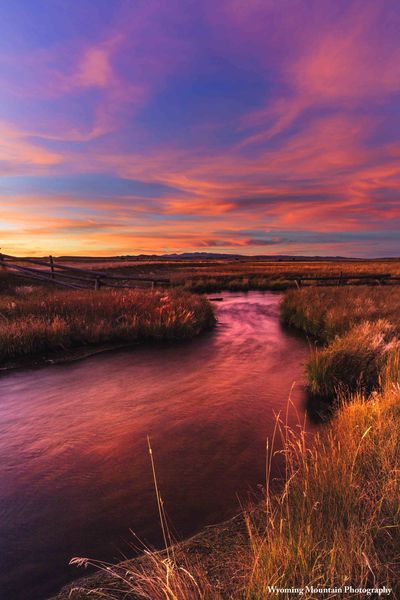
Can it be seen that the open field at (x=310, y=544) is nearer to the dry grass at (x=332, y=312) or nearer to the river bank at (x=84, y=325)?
the dry grass at (x=332, y=312)

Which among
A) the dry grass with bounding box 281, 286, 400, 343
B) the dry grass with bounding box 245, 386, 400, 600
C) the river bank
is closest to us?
the dry grass with bounding box 245, 386, 400, 600

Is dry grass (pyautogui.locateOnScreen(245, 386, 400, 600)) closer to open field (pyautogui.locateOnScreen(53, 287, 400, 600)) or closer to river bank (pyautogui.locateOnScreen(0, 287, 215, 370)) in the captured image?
open field (pyautogui.locateOnScreen(53, 287, 400, 600))

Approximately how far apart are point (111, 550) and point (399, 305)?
1528 cm

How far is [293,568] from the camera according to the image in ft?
7.88

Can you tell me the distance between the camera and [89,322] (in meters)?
13.3

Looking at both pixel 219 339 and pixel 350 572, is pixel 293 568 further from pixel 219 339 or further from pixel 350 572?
pixel 219 339

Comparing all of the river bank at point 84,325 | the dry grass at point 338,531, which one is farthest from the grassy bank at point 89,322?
the dry grass at point 338,531

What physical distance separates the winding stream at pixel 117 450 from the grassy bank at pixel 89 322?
1526 millimetres

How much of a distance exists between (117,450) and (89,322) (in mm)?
8054

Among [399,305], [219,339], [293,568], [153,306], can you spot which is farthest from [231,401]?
[399,305]

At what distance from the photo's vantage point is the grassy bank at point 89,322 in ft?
36.8

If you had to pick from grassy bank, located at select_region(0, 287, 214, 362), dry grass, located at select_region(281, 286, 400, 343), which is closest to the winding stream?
grassy bank, located at select_region(0, 287, 214, 362)

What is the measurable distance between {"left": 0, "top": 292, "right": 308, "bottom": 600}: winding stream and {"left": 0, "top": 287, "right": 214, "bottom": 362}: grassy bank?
153cm

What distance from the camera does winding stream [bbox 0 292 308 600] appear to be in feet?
13.0
